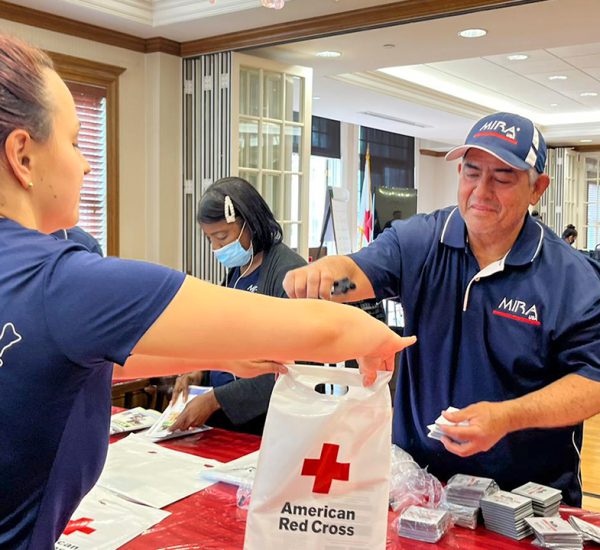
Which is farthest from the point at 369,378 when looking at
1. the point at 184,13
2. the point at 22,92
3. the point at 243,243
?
the point at 184,13

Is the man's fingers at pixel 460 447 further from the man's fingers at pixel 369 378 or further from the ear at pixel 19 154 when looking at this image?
the ear at pixel 19 154

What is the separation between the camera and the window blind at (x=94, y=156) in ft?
14.8

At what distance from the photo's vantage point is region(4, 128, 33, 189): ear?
2.55ft

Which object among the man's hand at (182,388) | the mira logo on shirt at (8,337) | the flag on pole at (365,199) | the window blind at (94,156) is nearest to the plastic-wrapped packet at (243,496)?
the man's hand at (182,388)

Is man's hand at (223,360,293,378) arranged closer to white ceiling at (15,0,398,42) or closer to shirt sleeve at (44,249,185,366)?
shirt sleeve at (44,249,185,366)

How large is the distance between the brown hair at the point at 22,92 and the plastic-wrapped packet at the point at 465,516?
1104mm

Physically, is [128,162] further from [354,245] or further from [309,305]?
[354,245]

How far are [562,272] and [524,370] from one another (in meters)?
0.27

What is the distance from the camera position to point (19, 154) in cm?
79

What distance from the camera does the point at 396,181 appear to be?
11.6 metres

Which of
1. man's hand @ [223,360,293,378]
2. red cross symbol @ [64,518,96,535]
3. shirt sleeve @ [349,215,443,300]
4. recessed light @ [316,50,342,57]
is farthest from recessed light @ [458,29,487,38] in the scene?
red cross symbol @ [64,518,96,535]

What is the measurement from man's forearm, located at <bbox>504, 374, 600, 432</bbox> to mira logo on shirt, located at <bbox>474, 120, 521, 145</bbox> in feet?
2.11

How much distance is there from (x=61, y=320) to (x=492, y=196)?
138 cm

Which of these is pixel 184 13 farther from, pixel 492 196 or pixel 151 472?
pixel 151 472
